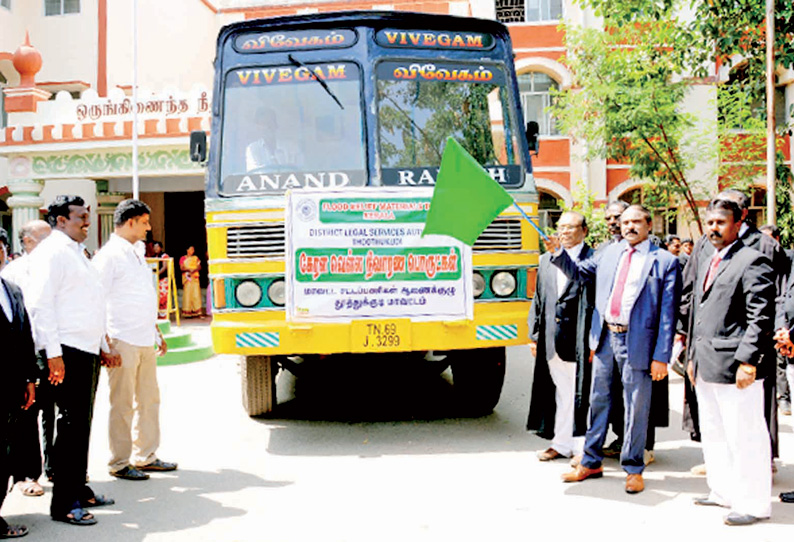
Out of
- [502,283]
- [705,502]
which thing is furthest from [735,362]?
[502,283]

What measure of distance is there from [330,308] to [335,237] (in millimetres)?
527

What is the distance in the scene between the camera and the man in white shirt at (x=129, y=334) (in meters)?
5.28

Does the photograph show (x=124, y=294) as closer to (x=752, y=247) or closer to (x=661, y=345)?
(x=661, y=345)

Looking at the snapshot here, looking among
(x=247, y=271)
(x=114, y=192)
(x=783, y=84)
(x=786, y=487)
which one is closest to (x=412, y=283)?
(x=247, y=271)

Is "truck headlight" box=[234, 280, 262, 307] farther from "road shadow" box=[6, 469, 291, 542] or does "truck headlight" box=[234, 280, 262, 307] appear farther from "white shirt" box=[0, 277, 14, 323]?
"white shirt" box=[0, 277, 14, 323]

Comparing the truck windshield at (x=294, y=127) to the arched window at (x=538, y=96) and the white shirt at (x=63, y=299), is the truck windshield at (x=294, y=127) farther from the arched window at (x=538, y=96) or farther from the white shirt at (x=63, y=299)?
the arched window at (x=538, y=96)

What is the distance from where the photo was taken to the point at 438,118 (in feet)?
21.5

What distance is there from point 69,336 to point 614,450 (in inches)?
146

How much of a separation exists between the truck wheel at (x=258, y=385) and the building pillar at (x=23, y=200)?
1126 cm

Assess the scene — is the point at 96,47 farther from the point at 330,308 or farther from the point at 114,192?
the point at 330,308

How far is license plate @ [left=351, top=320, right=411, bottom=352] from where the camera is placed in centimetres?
602

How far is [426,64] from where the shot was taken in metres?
6.58

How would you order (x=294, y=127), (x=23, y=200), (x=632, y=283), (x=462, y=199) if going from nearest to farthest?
(x=632, y=283) < (x=462, y=199) < (x=294, y=127) < (x=23, y=200)

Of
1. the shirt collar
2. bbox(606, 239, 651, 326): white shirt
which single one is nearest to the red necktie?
bbox(606, 239, 651, 326): white shirt
